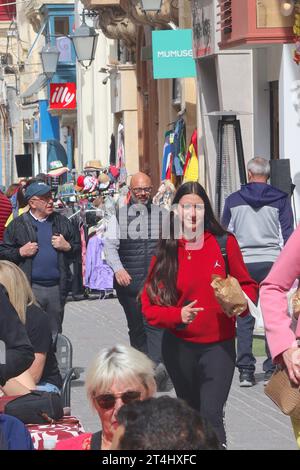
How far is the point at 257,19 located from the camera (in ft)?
53.2

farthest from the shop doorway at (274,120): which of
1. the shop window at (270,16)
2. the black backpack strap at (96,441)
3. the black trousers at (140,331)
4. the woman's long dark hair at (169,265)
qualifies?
the black backpack strap at (96,441)

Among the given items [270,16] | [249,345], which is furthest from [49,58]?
[249,345]

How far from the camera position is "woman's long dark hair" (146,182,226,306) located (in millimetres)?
7941

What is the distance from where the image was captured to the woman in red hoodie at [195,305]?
774 centimetres

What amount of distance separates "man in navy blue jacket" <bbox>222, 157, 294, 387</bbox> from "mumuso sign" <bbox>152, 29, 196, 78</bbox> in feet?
29.2

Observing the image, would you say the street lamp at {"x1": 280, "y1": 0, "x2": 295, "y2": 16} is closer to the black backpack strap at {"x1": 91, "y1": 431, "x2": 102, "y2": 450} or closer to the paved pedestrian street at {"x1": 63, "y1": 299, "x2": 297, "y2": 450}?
the paved pedestrian street at {"x1": 63, "y1": 299, "x2": 297, "y2": 450}

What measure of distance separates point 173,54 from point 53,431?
15520 millimetres

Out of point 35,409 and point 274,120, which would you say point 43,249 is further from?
point 274,120

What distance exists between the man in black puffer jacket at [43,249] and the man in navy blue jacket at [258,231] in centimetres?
154

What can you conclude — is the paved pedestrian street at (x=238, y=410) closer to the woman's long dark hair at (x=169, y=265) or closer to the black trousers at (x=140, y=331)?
the black trousers at (x=140, y=331)

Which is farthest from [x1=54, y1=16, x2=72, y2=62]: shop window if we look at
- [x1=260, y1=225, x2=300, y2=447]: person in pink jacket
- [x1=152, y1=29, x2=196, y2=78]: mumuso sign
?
[x1=260, y1=225, x2=300, y2=447]: person in pink jacket

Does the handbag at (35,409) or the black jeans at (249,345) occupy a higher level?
the handbag at (35,409)

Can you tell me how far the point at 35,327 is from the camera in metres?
7.86
